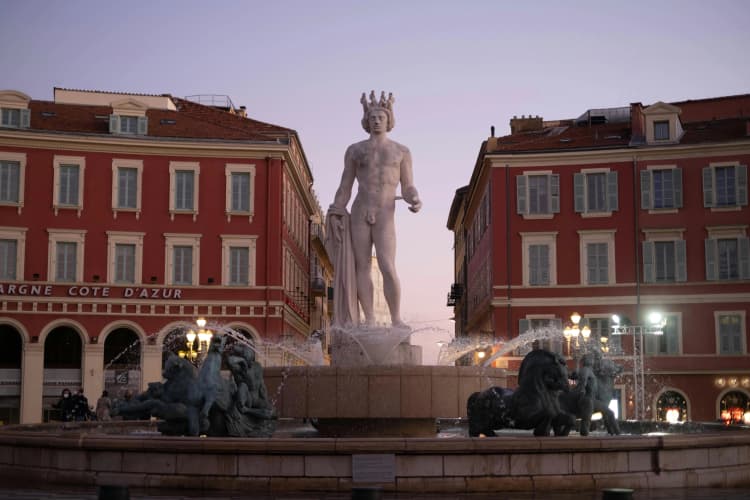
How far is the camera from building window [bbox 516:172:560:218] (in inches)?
1895

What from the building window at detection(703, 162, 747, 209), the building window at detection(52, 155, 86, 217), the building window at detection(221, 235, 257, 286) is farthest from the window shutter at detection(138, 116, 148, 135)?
the building window at detection(703, 162, 747, 209)

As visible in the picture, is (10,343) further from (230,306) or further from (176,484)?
(176,484)

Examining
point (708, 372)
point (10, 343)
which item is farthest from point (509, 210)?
point (10, 343)

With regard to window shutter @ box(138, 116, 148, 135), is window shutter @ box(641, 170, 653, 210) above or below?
below

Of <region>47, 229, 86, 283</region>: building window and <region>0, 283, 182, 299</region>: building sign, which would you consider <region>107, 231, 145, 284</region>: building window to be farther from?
<region>47, 229, 86, 283</region>: building window

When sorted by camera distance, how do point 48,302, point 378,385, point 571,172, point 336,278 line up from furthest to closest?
point 571,172 < point 48,302 < point 336,278 < point 378,385

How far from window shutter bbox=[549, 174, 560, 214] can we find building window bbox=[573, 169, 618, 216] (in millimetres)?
729

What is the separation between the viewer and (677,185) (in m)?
47.4

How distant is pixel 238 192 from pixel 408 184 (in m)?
30.9

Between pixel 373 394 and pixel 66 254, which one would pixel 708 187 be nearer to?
pixel 66 254

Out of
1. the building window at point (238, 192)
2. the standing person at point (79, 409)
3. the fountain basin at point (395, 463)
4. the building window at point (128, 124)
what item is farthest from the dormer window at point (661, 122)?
the fountain basin at point (395, 463)

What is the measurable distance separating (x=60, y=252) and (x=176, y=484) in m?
36.0

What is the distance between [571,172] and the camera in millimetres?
48156

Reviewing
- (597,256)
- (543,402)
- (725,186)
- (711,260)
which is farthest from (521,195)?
(543,402)
